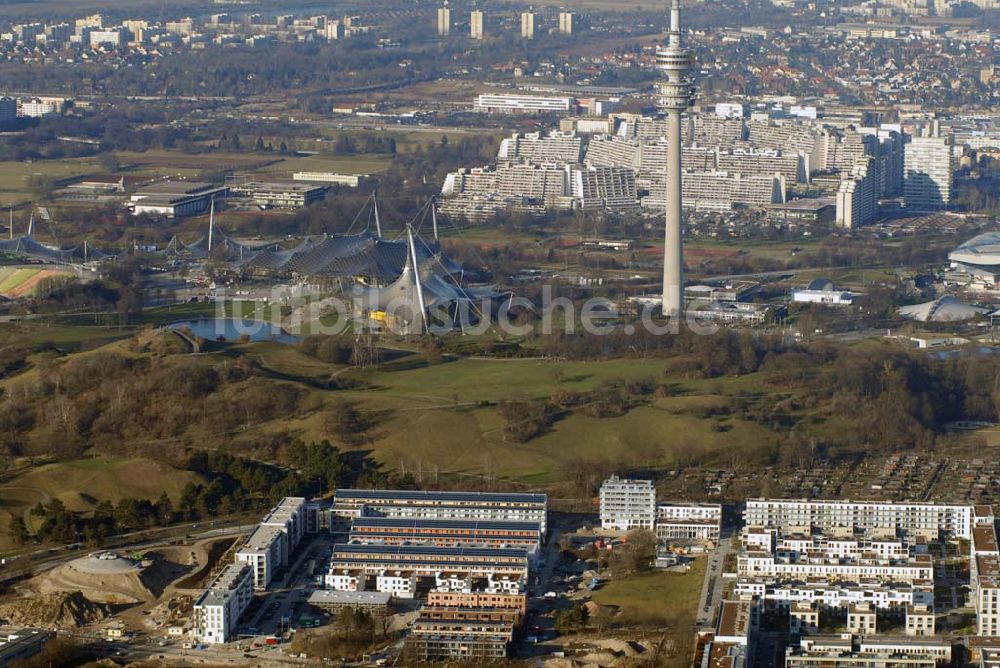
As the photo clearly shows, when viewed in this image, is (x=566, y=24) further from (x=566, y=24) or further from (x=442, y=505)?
(x=442, y=505)

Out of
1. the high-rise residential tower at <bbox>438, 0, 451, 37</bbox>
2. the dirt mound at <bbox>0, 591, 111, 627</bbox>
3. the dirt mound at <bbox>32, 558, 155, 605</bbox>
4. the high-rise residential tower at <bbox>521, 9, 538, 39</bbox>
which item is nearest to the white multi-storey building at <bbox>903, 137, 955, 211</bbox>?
the dirt mound at <bbox>32, 558, 155, 605</bbox>

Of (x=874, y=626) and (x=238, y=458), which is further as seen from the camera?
(x=238, y=458)

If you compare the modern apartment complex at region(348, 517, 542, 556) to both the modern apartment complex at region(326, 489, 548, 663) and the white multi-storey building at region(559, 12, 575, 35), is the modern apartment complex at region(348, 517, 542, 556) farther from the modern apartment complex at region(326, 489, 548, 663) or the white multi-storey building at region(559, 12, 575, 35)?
the white multi-storey building at region(559, 12, 575, 35)

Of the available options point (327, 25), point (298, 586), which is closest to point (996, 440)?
point (298, 586)

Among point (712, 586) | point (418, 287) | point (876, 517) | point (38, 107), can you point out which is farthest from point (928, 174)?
point (712, 586)

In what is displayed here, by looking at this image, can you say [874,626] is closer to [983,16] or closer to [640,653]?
[640,653]

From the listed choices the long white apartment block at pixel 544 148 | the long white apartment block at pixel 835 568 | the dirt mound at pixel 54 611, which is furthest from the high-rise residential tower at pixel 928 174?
the dirt mound at pixel 54 611
